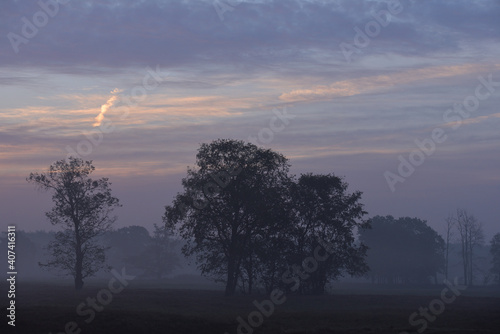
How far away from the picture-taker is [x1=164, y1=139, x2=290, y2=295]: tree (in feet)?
241

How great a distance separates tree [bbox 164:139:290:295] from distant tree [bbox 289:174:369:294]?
8.08 metres

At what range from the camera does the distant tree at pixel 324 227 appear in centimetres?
8275

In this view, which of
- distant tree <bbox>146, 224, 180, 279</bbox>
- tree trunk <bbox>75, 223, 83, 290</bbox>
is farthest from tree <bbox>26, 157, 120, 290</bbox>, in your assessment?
distant tree <bbox>146, 224, 180, 279</bbox>

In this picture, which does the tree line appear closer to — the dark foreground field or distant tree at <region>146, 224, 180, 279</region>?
the dark foreground field

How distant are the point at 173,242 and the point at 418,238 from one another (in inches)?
3176

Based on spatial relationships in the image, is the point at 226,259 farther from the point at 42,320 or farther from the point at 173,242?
the point at 173,242

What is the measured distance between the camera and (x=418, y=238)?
17962cm

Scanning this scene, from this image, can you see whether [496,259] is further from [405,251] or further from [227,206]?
[227,206]

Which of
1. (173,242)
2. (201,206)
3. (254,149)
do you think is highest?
(254,149)

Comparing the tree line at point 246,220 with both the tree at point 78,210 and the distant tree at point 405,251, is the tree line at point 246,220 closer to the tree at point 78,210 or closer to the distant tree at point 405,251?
the tree at point 78,210

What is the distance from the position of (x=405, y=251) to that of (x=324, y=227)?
101 meters

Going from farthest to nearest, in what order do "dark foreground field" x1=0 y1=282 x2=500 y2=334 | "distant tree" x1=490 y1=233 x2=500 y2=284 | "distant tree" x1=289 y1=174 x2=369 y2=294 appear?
1. "distant tree" x1=490 y1=233 x2=500 y2=284
2. "distant tree" x1=289 y1=174 x2=369 y2=294
3. "dark foreground field" x1=0 y1=282 x2=500 y2=334

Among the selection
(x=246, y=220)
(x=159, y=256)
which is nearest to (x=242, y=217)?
(x=246, y=220)

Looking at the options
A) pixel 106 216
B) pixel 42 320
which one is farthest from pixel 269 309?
pixel 106 216
